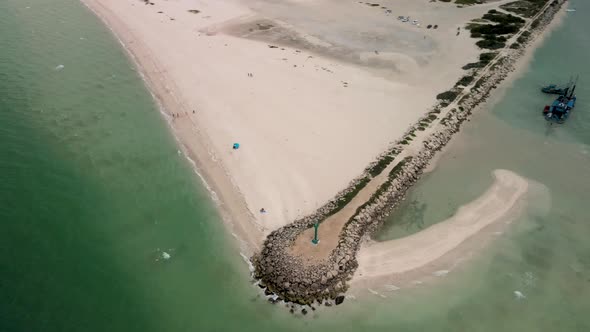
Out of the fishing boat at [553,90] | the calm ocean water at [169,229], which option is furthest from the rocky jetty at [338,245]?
the fishing boat at [553,90]

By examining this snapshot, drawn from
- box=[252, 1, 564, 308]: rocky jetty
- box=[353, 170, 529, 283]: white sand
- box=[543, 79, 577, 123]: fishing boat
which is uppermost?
box=[543, 79, 577, 123]: fishing boat

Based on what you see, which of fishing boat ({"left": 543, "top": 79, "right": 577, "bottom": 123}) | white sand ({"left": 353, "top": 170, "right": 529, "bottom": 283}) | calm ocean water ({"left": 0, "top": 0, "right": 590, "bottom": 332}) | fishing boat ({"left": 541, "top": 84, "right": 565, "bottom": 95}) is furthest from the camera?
fishing boat ({"left": 541, "top": 84, "right": 565, "bottom": 95})

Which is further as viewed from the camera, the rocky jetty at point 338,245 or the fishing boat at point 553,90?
the fishing boat at point 553,90

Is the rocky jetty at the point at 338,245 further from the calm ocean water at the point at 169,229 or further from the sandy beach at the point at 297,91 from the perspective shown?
the calm ocean water at the point at 169,229

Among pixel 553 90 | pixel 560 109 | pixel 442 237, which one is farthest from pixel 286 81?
pixel 553 90

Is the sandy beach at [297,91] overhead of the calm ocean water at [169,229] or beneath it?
overhead

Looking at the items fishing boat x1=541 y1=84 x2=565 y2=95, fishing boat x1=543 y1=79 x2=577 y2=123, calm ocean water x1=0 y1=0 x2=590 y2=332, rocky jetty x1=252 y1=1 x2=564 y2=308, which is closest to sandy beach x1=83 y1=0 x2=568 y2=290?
rocky jetty x1=252 y1=1 x2=564 y2=308

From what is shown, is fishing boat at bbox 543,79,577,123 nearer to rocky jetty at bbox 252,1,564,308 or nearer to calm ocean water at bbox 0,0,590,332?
calm ocean water at bbox 0,0,590,332
